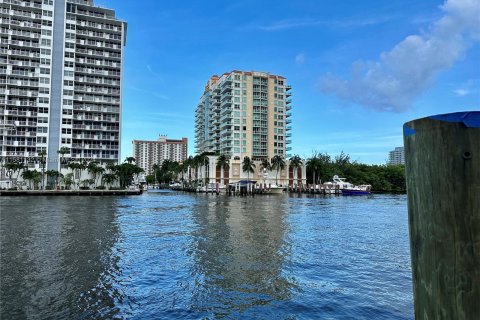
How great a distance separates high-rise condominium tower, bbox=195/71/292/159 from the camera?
15900cm

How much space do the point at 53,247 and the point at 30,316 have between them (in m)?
11.2

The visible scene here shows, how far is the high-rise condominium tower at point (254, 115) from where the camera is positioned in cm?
Answer: 15900

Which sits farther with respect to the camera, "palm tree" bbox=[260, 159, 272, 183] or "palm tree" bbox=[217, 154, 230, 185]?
"palm tree" bbox=[260, 159, 272, 183]

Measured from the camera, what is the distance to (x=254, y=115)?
531 ft

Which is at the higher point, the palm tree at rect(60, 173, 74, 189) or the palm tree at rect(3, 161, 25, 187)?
the palm tree at rect(3, 161, 25, 187)

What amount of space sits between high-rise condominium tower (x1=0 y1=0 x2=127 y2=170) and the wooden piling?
125 m

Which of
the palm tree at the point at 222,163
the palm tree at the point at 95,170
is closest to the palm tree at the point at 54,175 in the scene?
the palm tree at the point at 95,170

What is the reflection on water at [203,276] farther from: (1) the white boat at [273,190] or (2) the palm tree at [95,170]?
(1) the white boat at [273,190]

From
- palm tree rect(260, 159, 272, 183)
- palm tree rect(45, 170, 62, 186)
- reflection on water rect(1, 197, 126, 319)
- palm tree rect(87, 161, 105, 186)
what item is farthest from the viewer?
palm tree rect(260, 159, 272, 183)

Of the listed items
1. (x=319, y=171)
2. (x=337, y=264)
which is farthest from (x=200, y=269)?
(x=319, y=171)

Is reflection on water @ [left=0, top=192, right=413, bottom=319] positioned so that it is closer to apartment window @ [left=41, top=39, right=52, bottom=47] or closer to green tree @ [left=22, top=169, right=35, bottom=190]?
green tree @ [left=22, top=169, right=35, bottom=190]

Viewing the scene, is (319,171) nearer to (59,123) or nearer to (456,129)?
(59,123)

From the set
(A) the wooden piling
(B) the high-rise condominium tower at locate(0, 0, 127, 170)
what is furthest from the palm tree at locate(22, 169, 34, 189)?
(A) the wooden piling

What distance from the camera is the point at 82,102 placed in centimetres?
12219
